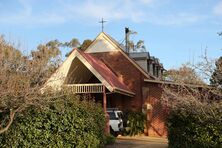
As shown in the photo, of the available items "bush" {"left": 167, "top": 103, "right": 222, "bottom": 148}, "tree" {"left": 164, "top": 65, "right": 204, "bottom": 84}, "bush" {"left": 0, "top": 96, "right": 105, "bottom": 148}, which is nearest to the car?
Answer: "bush" {"left": 0, "top": 96, "right": 105, "bottom": 148}

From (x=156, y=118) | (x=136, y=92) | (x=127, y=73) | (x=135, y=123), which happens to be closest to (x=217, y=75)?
(x=135, y=123)

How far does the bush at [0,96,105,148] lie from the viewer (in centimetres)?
1323

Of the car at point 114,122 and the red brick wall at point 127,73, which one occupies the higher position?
the red brick wall at point 127,73

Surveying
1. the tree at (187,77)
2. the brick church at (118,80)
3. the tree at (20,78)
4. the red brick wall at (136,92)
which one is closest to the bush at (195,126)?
the tree at (187,77)

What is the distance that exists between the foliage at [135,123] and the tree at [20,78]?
1420cm

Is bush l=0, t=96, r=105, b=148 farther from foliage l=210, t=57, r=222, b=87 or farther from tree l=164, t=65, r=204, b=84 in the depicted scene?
foliage l=210, t=57, r=222, b=87

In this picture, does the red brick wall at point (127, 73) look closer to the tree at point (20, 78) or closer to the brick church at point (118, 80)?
the brick church at point (118, 80)

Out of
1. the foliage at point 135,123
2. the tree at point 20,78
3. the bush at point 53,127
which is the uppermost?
the tree at point 20,78

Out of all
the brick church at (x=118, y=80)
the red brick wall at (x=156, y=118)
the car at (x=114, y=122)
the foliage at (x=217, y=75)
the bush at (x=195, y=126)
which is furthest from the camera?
the red brick wall at (x=156, y=118)

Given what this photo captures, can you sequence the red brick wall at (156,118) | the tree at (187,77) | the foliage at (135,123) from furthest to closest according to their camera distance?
the red brick wall at (156,118)
the foliage at (135,123)
the tree at (187,77)

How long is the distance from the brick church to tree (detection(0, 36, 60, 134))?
1083 cm

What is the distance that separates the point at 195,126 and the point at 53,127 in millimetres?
4897

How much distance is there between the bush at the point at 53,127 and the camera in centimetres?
1323

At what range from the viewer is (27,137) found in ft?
43.5
